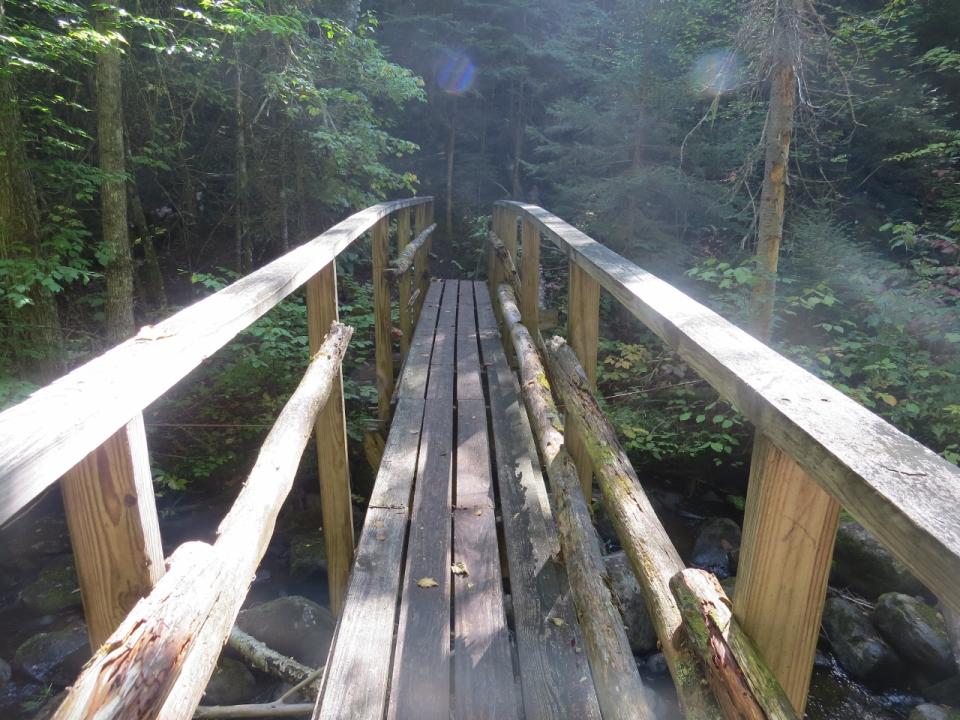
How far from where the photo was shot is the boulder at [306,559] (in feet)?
18.7

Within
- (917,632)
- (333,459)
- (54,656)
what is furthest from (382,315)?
(917,632)

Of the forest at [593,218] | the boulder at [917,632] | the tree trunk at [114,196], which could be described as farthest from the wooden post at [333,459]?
the tree trunk at [114,196]

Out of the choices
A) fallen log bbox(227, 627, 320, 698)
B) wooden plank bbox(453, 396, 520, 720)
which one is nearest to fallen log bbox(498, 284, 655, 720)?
wooden plank bbox(453, 396, 520, 720)

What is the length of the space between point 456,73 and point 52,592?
14.9 metres

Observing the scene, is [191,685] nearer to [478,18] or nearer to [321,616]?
[321,616]

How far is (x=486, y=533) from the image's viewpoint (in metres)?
2.47

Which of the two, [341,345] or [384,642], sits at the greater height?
[341,345]

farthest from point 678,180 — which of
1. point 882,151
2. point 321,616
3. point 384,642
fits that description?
point 384,642

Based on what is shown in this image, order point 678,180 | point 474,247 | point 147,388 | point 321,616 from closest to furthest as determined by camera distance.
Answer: point 147,388 → point 321,616 → point 678,180 → point 474,247

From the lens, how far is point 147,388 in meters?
0.92

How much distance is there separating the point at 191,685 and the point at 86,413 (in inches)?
17.8

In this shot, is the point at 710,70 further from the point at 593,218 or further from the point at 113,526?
the point at 113,526

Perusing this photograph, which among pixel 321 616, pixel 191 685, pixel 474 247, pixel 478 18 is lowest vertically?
pixel 321 616

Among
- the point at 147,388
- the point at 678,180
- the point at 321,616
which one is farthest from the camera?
the point at 678,180
